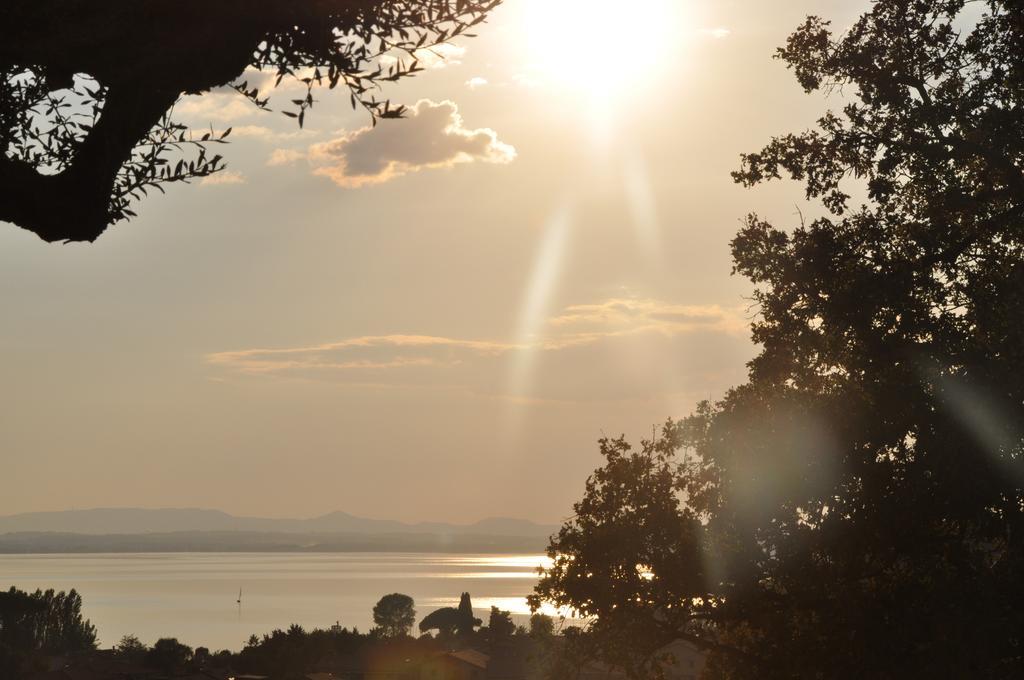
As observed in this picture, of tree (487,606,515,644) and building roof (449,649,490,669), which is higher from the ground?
tree (487,606,515,644)

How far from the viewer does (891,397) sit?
1809 cm

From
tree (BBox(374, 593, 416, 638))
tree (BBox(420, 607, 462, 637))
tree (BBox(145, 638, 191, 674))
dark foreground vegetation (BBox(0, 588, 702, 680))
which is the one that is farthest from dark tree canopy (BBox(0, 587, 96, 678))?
tree (BBox(420, 607, 462, 637))

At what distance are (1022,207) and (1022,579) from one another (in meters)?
5.90

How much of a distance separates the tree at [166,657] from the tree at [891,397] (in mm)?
74374

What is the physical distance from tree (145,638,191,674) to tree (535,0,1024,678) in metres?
74.4

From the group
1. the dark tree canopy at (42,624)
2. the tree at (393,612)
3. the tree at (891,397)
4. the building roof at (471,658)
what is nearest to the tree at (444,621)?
the tree at (393,612)

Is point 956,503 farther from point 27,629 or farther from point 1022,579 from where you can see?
point 27,629

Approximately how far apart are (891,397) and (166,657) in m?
81.9

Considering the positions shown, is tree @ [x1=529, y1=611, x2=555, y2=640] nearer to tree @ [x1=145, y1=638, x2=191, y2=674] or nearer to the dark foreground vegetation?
the dark foreground vegetation

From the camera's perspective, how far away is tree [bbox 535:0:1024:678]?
1727 cm

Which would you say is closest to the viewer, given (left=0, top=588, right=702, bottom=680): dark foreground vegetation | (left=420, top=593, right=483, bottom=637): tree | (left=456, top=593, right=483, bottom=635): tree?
(left=0, top=588, right=702, bottom=680): dark foreground vegetation

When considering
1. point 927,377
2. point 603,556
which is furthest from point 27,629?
point 927,377

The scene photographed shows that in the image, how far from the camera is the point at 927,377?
17734 millimetres

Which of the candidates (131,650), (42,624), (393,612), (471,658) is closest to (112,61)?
(471,658)
